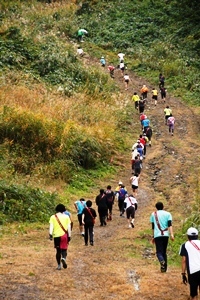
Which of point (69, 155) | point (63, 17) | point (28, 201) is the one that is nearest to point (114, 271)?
point (28, 201)

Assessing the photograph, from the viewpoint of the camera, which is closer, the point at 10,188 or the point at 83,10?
the point at 10,188

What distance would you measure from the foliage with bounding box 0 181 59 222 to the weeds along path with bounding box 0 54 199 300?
1018 mm

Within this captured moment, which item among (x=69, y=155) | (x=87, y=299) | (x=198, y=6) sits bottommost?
(x=87, y=299)

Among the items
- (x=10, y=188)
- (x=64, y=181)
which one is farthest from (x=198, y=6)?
(x=10, y=188)

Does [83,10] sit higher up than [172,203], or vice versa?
[83,10]

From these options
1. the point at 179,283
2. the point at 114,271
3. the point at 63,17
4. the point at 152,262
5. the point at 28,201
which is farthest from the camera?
the point at 63,17

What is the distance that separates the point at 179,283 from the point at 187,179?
1292cm

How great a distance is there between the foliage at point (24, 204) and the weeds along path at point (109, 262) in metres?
1.02

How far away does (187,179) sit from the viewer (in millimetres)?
24516

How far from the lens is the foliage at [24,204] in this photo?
1816cm

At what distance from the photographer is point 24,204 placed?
1858 cm

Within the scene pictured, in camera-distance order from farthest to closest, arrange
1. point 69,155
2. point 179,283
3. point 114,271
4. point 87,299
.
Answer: point 69,155 < point 114,271 < point 179,283 < point 87,299

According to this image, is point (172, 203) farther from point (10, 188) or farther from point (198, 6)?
point (198, 6)

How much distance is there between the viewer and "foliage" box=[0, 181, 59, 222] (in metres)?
18.2
